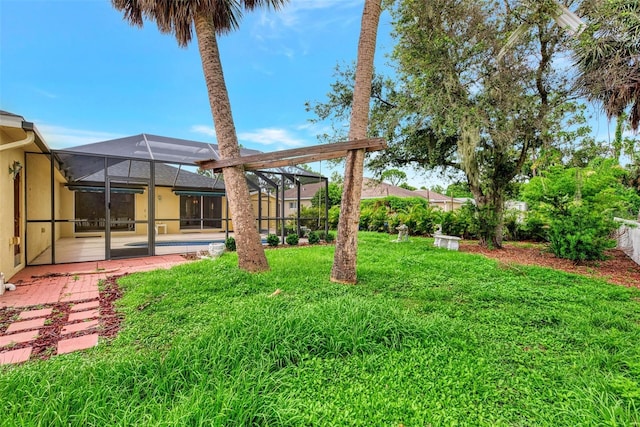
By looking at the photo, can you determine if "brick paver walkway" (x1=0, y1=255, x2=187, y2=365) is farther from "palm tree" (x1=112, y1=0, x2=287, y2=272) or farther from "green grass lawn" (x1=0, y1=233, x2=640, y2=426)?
"palm tree" (x1=112, y1=0, x2=287, y2=272)

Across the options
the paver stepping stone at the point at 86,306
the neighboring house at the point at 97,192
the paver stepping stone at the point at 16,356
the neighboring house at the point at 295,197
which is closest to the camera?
the paver stepping stone at the point at 16,356

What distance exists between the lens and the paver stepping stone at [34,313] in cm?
379

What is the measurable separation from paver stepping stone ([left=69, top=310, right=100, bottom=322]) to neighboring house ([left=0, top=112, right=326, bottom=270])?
2.75 metres

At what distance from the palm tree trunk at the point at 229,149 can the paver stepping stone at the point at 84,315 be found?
7.77ft

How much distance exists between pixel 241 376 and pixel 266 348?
0.40 m

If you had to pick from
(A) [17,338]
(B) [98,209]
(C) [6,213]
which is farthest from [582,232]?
(B) [98,209]

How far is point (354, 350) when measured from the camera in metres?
2.64

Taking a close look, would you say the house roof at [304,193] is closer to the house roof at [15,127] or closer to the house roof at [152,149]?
the house roof at [152,149]

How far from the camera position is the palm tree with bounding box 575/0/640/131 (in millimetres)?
6148

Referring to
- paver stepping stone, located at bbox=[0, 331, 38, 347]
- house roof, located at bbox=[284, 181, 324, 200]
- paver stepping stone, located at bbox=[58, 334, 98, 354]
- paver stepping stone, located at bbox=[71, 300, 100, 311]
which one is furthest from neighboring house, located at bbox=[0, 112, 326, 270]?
house roof, located at bbox=[284, 181, 324, 200]

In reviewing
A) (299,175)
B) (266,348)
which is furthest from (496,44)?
(266,348)

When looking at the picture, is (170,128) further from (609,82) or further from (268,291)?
(609,82)

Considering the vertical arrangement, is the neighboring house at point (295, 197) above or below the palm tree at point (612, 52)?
below

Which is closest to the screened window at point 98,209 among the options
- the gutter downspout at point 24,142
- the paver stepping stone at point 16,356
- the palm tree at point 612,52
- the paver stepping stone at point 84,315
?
the gutter downspout at point 24,142
